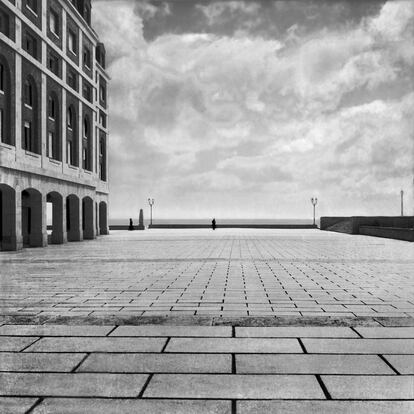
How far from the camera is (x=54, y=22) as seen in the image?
2902 cm

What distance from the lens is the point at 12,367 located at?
4770 millimetres

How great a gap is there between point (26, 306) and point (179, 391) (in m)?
4.90

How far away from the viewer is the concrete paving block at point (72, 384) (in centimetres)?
409

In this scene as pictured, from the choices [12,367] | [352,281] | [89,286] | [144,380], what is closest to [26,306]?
[89,286]

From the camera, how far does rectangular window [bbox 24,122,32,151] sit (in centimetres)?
2545

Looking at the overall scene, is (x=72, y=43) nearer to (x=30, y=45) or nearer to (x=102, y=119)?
A: (x=30, y=45)

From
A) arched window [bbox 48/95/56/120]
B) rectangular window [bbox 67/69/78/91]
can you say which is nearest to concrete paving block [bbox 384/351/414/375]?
arched window [bbox 48/95/56/120]

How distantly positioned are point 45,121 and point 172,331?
933 inches

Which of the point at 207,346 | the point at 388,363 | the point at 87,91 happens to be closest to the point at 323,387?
the point at 388,363

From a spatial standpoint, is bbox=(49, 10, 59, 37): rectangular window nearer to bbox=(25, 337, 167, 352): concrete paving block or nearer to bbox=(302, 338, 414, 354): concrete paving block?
bbox=(25, 337, 167, 352): concrete paving block

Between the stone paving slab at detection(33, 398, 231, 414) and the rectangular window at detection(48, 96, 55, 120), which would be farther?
the rectangular window at detection(48, 96, 55, 120)

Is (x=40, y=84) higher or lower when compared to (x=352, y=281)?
higher

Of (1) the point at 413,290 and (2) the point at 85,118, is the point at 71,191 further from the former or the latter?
(1) the point at 413,290

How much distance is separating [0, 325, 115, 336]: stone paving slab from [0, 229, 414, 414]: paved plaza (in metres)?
0.02
